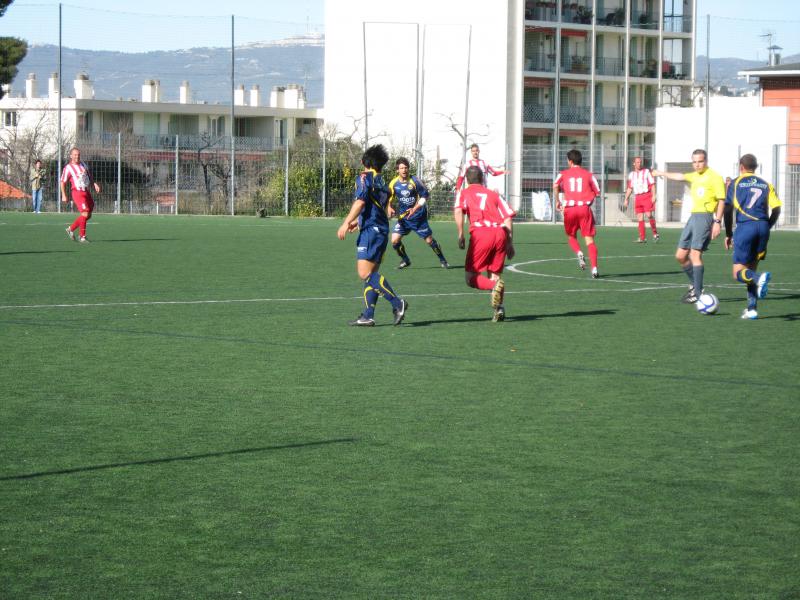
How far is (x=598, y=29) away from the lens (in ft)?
252

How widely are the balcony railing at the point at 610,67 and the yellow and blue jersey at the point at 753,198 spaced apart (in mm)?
64306

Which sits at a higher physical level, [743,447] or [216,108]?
[216,108]

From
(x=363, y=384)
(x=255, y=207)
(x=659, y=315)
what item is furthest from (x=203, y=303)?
(x=255, y=207)

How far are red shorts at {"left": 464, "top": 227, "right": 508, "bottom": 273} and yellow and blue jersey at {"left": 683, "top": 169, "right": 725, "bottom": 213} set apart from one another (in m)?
2.90

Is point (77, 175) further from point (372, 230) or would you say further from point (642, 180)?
point (372, 230)

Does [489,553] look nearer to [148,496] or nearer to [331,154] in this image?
[148,496]

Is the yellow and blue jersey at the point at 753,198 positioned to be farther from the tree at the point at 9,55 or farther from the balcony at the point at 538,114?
the balcony at the point at 538,114

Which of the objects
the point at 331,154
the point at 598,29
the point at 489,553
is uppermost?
the point at 598,29

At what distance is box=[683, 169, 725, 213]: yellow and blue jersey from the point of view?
15.5 m

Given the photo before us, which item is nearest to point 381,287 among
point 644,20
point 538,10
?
point 538,10

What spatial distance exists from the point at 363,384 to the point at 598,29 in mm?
69813

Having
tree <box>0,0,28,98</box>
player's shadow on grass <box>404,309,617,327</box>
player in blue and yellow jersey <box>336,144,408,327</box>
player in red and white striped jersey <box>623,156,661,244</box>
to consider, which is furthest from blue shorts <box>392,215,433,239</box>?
tree <box>0,0,28,98</box>

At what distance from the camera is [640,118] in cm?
7725

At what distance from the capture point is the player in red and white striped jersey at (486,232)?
1375cm
